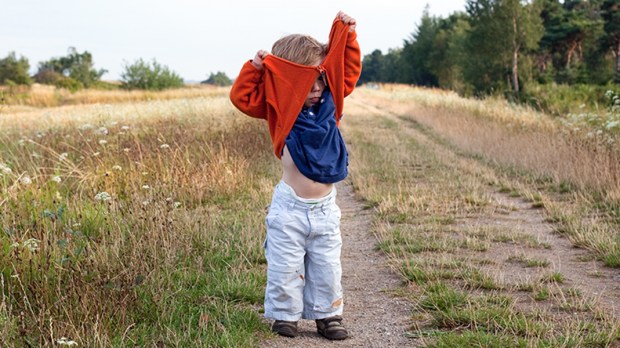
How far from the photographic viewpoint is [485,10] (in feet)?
87.7

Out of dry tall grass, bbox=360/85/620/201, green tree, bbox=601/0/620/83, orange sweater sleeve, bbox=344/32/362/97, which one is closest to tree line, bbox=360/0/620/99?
green tree, bbox=601/0/620/83

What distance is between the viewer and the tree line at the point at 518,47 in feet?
86.2

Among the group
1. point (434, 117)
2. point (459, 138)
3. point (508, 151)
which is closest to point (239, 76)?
point (508, 151)

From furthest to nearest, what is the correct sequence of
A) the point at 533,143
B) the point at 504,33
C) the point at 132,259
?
the point at 504,33
the point at 533,143
the point at 132,259

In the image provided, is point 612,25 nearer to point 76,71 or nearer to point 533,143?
point 533,143

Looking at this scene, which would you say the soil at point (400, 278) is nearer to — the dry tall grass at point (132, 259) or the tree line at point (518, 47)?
the dry tall grass at point (132, 259)

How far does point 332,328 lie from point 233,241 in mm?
1839

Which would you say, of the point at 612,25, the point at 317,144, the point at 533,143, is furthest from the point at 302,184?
the point at 612,25

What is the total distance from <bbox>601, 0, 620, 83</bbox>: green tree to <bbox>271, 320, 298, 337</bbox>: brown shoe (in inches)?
1457

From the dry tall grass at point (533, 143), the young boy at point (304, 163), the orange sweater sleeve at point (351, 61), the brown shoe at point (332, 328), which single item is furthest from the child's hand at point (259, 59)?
the dry tall grass at point (533, 143)

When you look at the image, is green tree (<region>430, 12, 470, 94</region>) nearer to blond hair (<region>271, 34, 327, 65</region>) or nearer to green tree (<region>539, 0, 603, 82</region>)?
green tree (<region>539, 0, 603, 82</region>)

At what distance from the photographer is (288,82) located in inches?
133

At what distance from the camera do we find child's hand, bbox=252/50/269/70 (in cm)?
346

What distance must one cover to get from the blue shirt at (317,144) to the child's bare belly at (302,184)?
40 mm
